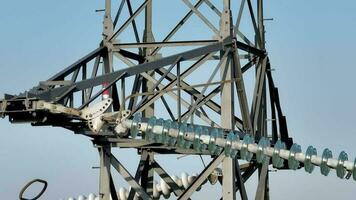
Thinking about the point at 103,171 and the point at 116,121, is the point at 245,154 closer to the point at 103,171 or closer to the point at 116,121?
the point at 116,121

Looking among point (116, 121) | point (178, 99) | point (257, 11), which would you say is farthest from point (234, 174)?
point (257, 11)

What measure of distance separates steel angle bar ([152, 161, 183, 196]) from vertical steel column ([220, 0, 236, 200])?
3.51m

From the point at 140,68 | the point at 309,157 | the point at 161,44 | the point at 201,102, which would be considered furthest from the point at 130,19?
the point at 309,157

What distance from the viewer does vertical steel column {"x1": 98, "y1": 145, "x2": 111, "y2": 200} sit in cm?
2667

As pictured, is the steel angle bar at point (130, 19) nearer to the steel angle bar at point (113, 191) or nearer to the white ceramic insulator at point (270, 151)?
the steel angle bar at point (113, 191)

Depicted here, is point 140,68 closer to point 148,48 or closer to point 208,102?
point 208,102

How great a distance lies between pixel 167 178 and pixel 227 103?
4112 mm

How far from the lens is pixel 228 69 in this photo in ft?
85.6

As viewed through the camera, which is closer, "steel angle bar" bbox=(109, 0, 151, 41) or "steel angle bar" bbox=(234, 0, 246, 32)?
"steel angle bar" bbox=(234, 0, 246, 32)

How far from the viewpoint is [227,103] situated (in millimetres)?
25734

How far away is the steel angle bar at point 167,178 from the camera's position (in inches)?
1127

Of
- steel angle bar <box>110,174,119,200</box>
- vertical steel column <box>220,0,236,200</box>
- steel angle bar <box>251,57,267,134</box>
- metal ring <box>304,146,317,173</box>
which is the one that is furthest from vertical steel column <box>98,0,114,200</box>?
metal ring <box>304,146,317,173</box>

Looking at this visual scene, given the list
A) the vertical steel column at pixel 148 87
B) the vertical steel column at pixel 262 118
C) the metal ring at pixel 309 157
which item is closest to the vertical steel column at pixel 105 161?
the vertical steel column at pixel 148 87

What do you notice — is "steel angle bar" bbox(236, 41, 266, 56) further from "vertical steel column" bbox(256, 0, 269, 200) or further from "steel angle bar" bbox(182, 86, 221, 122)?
"steel angle bar" bbox(182, 86, 221, 122)
